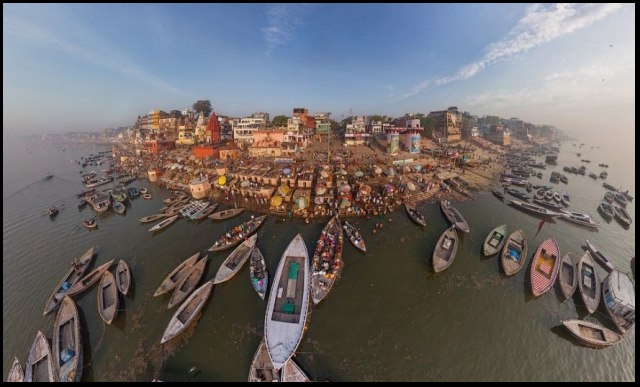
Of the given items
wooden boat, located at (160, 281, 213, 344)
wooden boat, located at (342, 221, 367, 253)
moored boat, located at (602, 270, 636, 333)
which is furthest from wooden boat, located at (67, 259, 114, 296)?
moored boat, located at (602, 270, 636, 333)

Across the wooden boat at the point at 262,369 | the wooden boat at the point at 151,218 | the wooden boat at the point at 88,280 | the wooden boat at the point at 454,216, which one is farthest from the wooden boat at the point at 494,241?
the wooden boat at the point at 151,218

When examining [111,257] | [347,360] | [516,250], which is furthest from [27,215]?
[516,250]

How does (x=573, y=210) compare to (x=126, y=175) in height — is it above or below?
below

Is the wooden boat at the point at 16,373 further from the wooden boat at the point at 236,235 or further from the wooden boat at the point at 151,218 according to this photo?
the wooden boat at the point at 151,218

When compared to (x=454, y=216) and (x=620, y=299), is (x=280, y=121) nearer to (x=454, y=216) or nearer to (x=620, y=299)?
(x=454, y=216)

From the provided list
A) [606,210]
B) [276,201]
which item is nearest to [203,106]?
[276,201]
